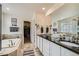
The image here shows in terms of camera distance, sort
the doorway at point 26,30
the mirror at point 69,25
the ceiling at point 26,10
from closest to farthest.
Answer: the ceiling at point 26,10 → the doorway at point 26,30 → the mirror at point 69,25

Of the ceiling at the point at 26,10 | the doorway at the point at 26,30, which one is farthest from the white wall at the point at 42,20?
the doorway at the point at 26,30

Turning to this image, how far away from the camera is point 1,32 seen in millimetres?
→ 1398

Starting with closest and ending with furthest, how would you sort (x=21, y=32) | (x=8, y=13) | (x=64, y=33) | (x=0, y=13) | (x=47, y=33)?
(x=0, y=13), (x=8, y=13), (x=21, y=32), (x=64, y=33), (x=47, y=33)

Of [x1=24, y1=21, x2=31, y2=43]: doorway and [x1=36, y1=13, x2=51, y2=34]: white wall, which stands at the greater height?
[x1=36, y1=13, x2=51, y2=34]: white wall

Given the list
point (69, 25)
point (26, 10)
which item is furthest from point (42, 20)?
point (69, 25)

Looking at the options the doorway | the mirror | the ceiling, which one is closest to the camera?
the ceiling

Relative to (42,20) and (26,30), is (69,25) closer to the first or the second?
(42,20)

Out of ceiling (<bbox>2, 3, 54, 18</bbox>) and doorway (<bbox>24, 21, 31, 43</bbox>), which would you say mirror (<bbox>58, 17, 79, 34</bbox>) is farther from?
doorway (<bbox>24, 21, 31, 43</bbox>)

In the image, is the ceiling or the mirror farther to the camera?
the mirror

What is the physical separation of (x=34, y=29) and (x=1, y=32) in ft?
2.14

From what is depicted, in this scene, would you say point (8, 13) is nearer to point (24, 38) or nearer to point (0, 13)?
point (0, 13)

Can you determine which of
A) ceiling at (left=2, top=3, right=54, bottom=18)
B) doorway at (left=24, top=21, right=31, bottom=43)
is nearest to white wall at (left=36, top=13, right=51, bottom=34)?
ceiling at (left=2, top=3, right=54, bottom=18)

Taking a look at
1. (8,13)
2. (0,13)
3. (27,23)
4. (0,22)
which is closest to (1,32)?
(0,22)

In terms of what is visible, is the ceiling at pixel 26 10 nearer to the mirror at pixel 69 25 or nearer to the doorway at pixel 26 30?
the doorway at pixel 26 30
